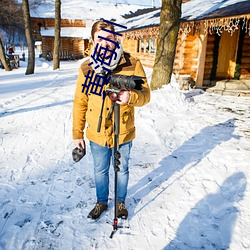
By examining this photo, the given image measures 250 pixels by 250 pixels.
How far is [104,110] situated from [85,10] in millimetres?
37030

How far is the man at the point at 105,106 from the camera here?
6.24 ft

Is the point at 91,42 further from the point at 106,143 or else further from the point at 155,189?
the point at 155,189

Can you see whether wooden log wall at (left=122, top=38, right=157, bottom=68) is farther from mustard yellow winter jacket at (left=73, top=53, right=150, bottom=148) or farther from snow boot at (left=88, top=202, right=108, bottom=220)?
snow boot at (left=88, top=202, right=108, bottom=220)

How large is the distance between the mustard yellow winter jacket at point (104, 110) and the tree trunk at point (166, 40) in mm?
5581

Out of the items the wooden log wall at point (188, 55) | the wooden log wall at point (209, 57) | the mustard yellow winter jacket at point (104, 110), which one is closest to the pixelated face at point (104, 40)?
the mustard yellow winter jacket at point (104, 110)

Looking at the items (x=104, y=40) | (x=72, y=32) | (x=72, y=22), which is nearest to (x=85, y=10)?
(x=72, y=22)

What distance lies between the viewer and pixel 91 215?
2.48 meters

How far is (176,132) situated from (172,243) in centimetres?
307

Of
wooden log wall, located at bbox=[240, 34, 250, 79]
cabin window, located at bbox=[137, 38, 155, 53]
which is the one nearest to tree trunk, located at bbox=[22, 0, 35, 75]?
cabin window, located at bbox=[137, 38, 155, 53]

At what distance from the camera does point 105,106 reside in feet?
6.80

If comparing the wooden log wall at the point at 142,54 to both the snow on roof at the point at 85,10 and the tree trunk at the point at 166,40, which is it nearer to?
the tree trunk at the point at 166,40

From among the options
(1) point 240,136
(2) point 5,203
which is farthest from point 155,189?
(1) point 240,136

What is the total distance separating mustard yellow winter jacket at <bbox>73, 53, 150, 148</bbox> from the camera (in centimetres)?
204

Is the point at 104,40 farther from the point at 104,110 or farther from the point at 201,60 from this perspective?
the point at 201,60
